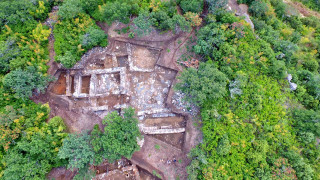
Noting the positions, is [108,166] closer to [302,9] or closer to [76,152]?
[76,152]

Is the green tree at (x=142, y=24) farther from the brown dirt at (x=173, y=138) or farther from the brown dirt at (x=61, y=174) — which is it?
the brown dirt at (x=61, y=174)

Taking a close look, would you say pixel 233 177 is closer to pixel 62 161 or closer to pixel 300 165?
pixel 300 165

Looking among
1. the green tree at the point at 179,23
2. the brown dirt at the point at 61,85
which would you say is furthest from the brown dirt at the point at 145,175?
the green tree at the point at 179,23

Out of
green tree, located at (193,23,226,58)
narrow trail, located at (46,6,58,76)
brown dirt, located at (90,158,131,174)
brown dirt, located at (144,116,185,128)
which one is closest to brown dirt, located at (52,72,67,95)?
narrow trail, located at (46,6,58,76)

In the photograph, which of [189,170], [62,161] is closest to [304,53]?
[189,170]

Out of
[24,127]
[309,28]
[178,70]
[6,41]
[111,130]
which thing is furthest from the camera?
[309,28]

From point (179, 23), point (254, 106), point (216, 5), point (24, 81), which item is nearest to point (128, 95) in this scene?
point (179, 23)
